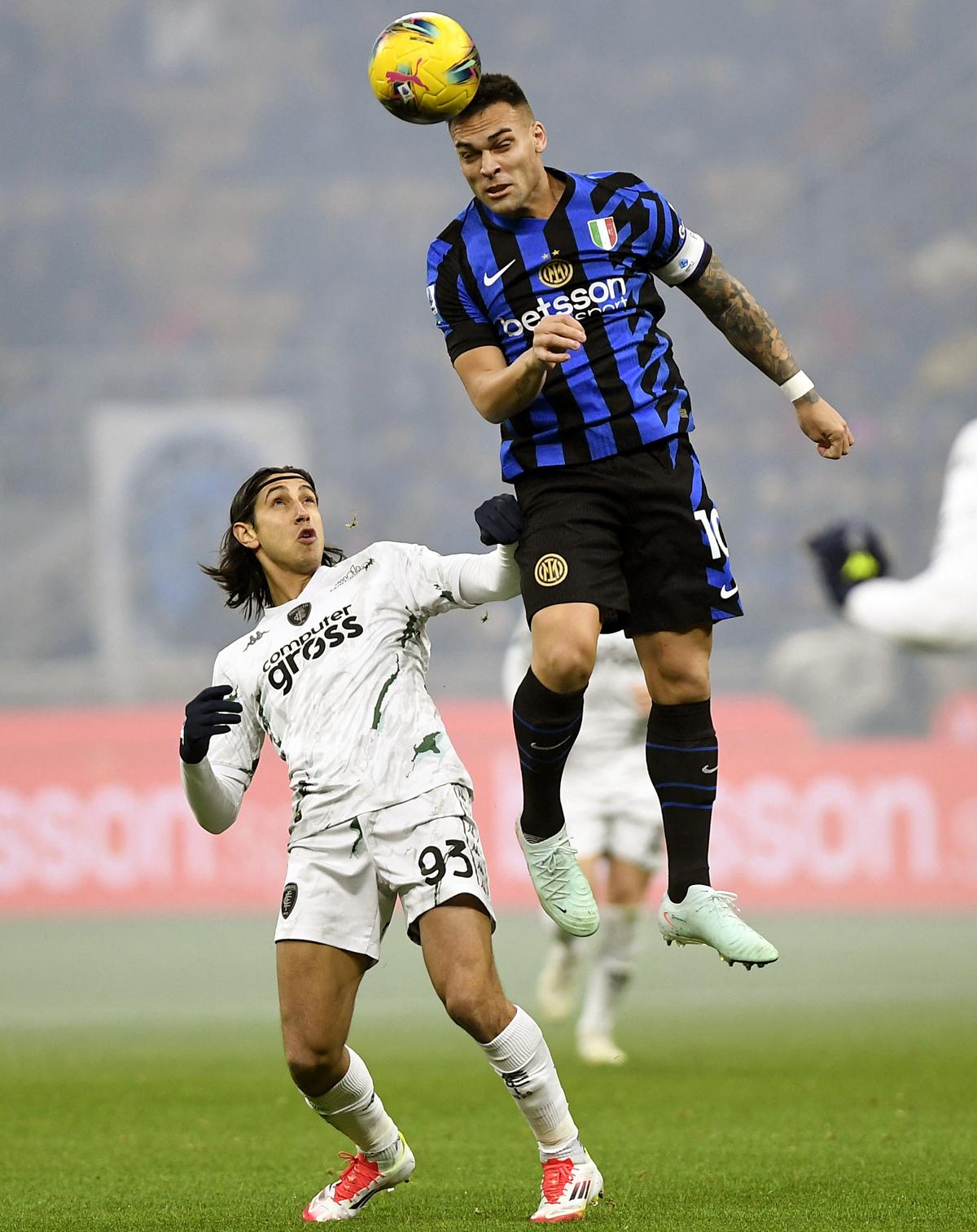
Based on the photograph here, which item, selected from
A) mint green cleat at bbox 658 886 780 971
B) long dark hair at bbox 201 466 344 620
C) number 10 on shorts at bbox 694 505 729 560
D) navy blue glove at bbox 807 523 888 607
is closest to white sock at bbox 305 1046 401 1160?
mint green cleat at bbox 658 886 780 971

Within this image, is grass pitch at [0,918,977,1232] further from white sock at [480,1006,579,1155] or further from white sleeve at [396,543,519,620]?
white sleeve at [396,543,519,620]

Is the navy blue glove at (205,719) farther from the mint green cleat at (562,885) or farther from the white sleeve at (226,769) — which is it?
the mint green cleat at (562,885)

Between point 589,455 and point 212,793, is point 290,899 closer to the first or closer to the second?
point 212,793

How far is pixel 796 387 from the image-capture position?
4.55 m

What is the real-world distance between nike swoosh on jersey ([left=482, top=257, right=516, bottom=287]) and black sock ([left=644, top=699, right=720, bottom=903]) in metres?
1.10

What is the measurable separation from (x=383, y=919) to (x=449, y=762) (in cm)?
41

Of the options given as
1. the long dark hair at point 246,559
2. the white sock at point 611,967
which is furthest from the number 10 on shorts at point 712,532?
the white sock at point 611,967

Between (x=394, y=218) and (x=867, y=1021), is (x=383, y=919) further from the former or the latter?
(x=394, y=218)

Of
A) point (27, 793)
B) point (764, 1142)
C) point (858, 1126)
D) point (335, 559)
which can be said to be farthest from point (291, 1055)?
point (27, 793)

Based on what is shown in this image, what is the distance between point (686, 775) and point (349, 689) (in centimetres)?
85

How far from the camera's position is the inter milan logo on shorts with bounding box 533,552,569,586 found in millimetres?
4184

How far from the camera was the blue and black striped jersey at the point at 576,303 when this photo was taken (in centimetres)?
425

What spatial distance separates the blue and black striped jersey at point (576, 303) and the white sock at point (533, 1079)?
1.31 m

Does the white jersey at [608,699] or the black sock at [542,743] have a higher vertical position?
the white jersey at [608,699]
